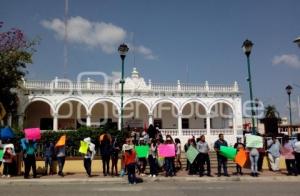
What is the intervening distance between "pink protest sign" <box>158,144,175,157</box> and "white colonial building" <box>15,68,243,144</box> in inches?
578

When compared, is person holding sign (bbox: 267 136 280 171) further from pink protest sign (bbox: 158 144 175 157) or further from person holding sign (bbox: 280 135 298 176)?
pink protest sign (bbox: 158 144 175 157)

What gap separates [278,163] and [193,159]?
4.34 m

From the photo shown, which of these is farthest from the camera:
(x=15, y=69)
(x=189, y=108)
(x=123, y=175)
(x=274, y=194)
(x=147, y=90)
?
(x=189, y=108)

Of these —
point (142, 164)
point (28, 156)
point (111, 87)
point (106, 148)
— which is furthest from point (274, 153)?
point (111, 87)

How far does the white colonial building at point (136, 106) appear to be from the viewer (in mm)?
29469

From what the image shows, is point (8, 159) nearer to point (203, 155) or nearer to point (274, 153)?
point (203, 155)

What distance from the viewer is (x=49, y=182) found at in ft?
41.2

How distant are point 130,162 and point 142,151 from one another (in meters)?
2.19

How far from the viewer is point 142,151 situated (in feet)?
46.9

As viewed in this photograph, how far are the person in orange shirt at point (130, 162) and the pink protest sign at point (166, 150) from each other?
78.7 inches

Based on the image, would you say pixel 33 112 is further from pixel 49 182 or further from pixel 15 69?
pixel 49 182

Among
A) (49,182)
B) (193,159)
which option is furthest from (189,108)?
(49,182)

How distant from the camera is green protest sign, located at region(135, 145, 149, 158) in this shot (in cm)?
1423

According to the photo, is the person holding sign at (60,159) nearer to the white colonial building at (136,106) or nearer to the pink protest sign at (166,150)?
the pink protest sign at (166,150)
